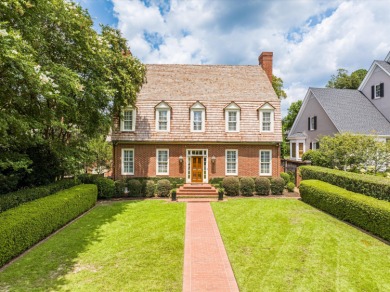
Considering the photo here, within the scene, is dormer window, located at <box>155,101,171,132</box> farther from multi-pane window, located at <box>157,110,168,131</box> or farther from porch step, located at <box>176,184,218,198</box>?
porch step, located at <box>176,184,218,198</box>

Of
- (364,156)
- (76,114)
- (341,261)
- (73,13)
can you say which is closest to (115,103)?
(76,114)

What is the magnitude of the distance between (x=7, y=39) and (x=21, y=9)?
234 cm

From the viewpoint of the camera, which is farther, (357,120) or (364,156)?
(357,120)

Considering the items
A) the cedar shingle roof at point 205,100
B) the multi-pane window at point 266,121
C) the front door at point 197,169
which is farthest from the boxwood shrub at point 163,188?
the multi-pane window at point 266,121

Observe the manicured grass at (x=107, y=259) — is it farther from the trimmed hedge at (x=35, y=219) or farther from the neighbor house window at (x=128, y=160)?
the neighbor house window at (x=128, y=160)

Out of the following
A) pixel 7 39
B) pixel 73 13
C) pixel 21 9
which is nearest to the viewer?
pixel 7 39

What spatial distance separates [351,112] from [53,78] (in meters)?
26.6

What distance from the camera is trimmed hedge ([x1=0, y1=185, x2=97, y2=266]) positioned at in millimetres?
7407

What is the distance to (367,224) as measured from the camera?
33.6 ft

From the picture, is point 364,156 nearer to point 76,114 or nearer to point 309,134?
point 309,134

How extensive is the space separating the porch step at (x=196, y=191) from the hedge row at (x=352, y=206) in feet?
20.9

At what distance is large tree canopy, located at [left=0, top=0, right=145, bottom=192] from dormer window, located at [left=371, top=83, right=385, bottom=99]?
24.7m

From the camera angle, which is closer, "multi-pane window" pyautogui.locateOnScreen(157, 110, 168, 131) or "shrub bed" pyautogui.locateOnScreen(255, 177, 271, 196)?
"shrub bed" pyautogui.locateOnScreen(255, 177, 271, 196)

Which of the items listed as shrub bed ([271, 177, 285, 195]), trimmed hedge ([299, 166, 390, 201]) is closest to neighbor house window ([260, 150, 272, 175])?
shrub bed ([271, 177, 285, 195])
